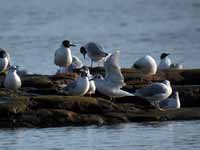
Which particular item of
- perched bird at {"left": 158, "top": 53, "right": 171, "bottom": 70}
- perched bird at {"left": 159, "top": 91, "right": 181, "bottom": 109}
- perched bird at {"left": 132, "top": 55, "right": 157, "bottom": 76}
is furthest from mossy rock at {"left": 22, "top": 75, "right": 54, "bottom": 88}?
perched bird at {"left": 158, "top": 53, "right": 171, "bottom": 70}

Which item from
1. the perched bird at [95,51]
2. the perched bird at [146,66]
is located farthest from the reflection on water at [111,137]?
the perched bird at [95,51]

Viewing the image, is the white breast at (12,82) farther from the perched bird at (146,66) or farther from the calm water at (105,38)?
the perched bird at (146,66)

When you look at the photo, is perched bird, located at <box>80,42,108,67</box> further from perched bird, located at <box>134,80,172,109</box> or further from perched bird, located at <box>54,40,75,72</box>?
perched bird, located at <box>134,80,172,109</box>

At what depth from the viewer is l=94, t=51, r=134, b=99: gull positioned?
69.1ft

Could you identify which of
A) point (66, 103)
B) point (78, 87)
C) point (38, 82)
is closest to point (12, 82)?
point (38, 82)

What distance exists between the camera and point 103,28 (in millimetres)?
43938

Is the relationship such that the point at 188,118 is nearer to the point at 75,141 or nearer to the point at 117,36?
the point at 75,141

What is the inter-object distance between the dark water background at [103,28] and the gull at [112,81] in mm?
7784

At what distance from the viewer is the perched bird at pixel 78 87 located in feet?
69.3

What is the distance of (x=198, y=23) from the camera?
46875mm

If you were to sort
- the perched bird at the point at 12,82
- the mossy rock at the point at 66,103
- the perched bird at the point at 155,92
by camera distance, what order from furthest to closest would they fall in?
the perched bird at the point at 12,82 → the perched bird at the point at 155,92 → the mossy rock at the point at 66,103

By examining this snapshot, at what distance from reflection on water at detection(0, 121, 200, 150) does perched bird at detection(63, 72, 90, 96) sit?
1.78 metres

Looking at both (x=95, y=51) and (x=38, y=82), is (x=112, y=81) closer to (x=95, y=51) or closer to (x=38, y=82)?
(x=38, y=82)

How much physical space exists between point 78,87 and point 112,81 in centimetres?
69
